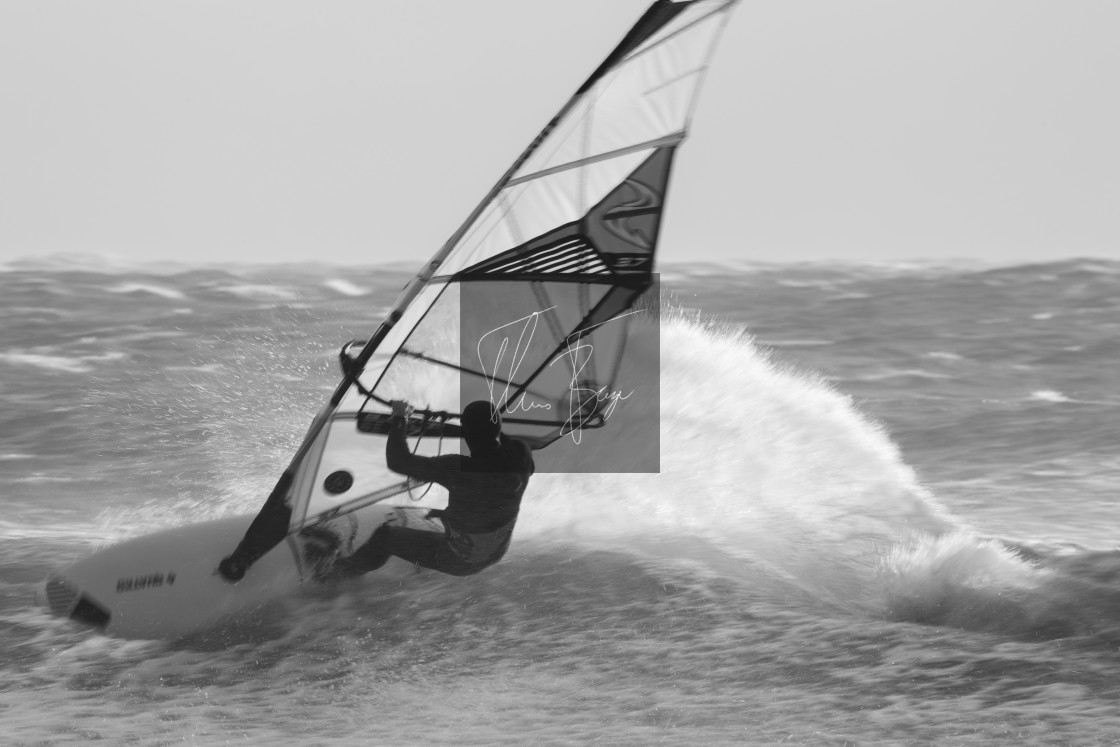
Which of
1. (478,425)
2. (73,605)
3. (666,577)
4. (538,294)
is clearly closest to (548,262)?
(538,294)

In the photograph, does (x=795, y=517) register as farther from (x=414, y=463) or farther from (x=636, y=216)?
(x=414, y=463)

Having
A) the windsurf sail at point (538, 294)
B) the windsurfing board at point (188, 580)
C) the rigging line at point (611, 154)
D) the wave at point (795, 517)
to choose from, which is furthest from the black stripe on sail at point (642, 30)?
the wave at point (795, 517)

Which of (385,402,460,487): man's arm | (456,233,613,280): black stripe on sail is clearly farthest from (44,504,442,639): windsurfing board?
(456,233,613,280): black stripe on sail

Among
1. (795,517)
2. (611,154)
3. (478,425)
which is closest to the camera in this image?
(478,425)

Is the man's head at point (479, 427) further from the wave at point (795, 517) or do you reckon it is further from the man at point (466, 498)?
the wave at point (795, 517)

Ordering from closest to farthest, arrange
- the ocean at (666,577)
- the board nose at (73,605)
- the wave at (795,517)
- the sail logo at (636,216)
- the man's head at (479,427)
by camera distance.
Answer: the ocean at (666,577) < the man's head at (479,427) < the board nose at (73,605) < the wave at (795,517) < the sail logo at (636,216)

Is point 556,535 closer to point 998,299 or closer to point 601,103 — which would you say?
point 601,103

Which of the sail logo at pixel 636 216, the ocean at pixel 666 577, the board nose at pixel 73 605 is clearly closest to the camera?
the ocean at pixel 666 577

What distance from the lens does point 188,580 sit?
11.0 ft

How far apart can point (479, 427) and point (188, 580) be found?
38.2 inches

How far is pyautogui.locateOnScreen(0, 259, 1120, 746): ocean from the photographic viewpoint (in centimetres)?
285

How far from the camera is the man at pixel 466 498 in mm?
3277

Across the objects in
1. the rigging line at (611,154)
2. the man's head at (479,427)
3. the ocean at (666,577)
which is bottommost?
the ocean at (666,577)

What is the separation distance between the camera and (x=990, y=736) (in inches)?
105
